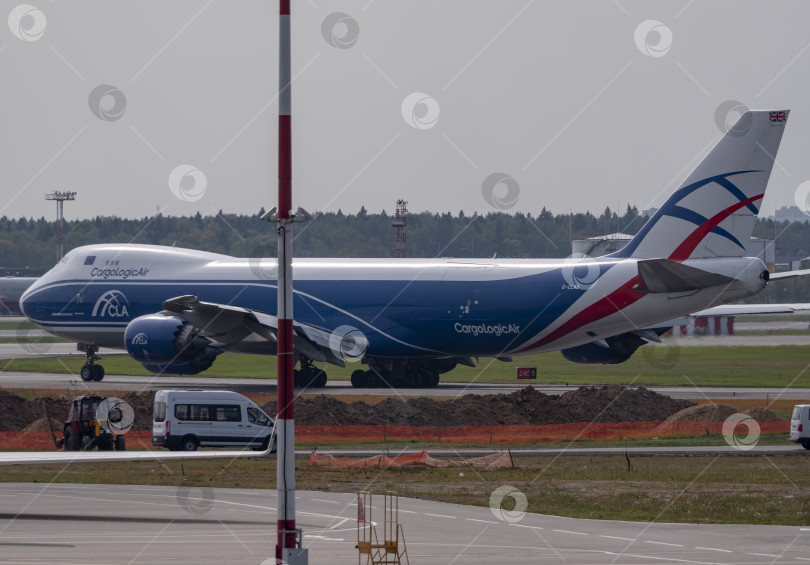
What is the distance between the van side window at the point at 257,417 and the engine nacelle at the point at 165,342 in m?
13.5

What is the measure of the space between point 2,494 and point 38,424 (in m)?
14.6

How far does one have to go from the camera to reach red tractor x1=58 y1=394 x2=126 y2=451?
35594 mm

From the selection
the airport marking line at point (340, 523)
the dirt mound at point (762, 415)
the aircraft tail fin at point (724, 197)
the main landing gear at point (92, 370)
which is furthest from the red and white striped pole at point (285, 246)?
the main landing gear at point (92, 370)

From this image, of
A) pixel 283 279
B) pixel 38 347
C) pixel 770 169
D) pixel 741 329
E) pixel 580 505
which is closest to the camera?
pixel 283 279

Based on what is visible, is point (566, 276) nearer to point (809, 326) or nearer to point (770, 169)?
point (770, 169)

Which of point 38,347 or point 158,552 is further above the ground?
point 38,347

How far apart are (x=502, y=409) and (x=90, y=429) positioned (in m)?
17.1

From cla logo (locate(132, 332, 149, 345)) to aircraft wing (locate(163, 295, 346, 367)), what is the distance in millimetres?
1666

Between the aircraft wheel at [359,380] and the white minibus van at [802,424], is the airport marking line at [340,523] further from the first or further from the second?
the aircraft wheel at [359,380]

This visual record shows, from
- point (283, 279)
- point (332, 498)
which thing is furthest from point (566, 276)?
point (283, 279)

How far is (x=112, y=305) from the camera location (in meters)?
56.8

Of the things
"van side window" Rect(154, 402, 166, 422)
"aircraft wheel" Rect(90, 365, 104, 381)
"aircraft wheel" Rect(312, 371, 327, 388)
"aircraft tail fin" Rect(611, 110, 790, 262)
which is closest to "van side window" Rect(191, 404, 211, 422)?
"van side window" Rect(154, 402, 166, 422)

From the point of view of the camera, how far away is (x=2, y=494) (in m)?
27.5

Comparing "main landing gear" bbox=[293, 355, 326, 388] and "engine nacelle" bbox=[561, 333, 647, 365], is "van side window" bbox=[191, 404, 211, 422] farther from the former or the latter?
"engine nacelle" bbox=[561, 333, 647, 365]
